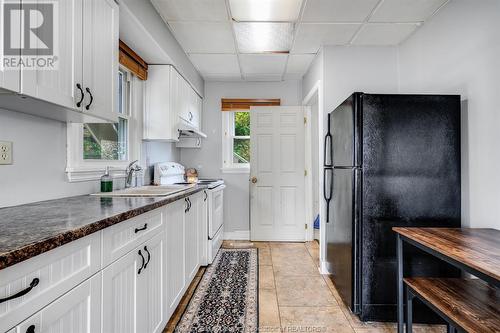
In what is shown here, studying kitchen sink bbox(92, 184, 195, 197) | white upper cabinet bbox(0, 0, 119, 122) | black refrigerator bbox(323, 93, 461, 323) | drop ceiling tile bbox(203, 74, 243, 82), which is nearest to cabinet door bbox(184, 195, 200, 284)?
kitchen sink bbox(92, 184, 195, 197)

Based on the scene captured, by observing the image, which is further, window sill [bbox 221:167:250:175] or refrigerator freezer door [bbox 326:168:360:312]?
window sill [bbox 221:167:250:175]

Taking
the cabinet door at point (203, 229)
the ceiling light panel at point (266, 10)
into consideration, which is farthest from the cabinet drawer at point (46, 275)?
the ceiling light panel at point (266, 10)

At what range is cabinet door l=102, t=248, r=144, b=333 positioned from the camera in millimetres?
1115

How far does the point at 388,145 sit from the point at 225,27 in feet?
6.00

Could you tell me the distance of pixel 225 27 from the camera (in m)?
2.64

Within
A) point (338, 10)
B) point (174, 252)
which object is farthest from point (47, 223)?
point (338, 10)

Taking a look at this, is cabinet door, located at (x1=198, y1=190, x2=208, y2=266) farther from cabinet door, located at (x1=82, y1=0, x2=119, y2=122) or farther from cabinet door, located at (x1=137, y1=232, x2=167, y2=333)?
cabinet door, located at (x1=82, y1=0, x2=119, y2=122)

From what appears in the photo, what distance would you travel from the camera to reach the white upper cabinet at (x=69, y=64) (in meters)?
1.06

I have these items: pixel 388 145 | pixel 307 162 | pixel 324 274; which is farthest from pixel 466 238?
pixel 307 162

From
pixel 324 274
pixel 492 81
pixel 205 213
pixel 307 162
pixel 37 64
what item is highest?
pixel 492 81

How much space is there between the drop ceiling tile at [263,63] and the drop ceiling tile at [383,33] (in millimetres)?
902

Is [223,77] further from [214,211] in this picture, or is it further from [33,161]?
[33,161]

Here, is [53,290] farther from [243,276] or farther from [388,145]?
[243,276]

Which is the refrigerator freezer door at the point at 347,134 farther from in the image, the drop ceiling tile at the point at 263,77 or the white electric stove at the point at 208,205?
the drop ceiling tile at the point at 263,77
